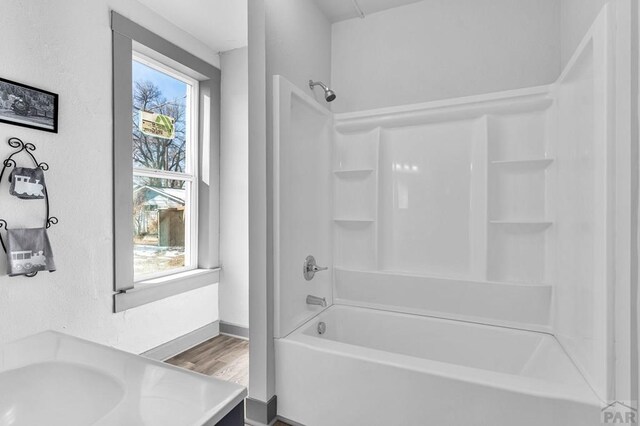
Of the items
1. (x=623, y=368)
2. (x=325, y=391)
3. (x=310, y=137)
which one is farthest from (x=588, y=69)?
(x=325, y=391)

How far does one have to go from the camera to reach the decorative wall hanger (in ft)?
5.74

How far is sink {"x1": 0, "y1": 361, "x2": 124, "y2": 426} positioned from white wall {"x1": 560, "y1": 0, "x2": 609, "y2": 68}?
82.7 inches

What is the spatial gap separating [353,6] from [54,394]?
102 inches

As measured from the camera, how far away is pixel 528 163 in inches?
78.0

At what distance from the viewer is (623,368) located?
3.92 feet

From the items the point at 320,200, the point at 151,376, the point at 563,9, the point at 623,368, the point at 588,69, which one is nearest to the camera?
the point at 151,376

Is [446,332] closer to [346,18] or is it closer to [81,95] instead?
[346,18]

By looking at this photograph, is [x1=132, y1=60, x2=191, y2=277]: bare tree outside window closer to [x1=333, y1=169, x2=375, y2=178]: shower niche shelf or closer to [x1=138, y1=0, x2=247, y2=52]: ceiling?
[x1=138, y1=0, x2=247, y2=52]: ceiling

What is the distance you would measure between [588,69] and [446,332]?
156cm

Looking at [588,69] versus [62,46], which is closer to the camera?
[588,69]

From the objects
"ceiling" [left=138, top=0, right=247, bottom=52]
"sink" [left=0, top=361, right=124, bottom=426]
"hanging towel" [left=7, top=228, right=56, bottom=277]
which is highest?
"ceiling" [left=138, top=0, right=247, bottom=52]

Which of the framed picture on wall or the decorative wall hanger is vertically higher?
the framed picture on wall

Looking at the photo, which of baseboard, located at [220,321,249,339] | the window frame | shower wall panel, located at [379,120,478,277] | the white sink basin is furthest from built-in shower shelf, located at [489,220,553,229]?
the window frame

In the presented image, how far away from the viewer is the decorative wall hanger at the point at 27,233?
1.75 metres
